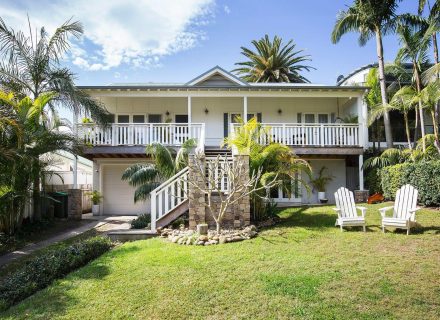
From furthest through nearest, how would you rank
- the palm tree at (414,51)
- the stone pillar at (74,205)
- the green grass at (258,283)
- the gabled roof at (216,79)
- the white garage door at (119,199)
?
the gabled roof at (216,79)
the white garage door at (119,199)
the palm tree at (414,51)
the stone pillar at (74,205)
the green grass at (258,283)

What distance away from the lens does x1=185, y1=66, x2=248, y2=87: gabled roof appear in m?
18.8

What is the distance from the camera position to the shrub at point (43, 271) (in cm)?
582

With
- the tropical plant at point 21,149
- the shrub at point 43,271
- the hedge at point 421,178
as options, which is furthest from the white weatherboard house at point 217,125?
the shrub at point 43,271

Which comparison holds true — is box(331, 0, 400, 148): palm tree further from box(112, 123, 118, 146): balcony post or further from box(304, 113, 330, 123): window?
box(112, 123, 118, 146): balcony post

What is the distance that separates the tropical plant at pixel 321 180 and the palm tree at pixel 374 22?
3.33 metres

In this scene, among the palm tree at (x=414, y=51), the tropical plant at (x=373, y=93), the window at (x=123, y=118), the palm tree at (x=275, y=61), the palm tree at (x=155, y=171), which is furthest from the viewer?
the palm tree at (x=275, y=61)

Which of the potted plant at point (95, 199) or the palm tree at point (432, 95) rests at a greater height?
the palm tree at point (432, 95)

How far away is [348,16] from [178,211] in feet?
46.6

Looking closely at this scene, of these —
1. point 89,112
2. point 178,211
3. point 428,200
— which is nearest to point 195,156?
point 178,211

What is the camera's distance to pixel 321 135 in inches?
637

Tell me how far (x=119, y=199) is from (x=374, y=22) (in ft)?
52.4

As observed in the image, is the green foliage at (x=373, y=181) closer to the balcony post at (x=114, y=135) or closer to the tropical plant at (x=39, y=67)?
the balcony post at (x=114, y=135)

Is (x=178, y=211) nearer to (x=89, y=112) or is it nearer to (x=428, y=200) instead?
(x=89, y=112)

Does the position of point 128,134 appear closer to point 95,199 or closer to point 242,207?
point 95,199
